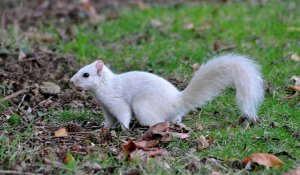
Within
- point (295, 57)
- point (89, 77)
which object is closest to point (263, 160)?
point (89, 77)

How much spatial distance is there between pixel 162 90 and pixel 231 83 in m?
0.55

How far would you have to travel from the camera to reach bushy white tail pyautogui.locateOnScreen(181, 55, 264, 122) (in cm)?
493

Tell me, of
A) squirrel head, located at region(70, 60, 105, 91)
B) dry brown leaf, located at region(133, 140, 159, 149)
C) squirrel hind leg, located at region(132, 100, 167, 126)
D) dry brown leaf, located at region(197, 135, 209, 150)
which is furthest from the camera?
squirrel head, located at region(70, 60, 105, 91)

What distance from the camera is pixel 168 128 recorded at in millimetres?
5035

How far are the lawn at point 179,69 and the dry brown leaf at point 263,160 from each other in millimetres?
52

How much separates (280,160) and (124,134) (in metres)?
1.32

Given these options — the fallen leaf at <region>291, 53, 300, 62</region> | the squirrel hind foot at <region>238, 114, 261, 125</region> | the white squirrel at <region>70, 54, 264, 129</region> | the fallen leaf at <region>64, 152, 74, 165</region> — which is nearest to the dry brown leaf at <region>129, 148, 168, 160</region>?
the fallen leaf at <region>64, 152, 74, 165</region>

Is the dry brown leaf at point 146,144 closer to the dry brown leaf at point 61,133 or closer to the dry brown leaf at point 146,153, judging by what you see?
the dry brown leaf at point 146,153

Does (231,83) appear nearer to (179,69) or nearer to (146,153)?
(146,153)

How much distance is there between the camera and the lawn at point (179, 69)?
432 cm

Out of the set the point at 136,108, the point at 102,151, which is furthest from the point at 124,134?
the point at 102,151

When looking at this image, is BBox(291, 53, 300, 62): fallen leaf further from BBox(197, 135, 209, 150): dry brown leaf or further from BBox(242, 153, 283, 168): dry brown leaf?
BBox(242, 153, 283, 168): dry brown leaf

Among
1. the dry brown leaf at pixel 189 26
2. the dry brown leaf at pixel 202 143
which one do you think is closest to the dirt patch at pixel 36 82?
the dry brown leaf at pixel 202 143

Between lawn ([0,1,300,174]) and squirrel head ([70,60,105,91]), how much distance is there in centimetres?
36
